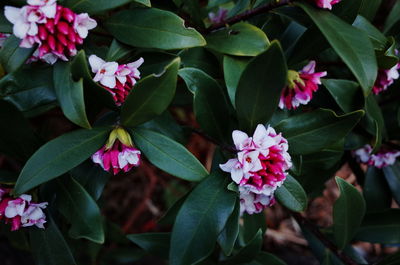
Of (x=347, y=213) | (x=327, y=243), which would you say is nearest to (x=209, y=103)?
(x=347, y=213)

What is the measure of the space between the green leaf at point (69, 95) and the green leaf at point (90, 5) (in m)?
0.11

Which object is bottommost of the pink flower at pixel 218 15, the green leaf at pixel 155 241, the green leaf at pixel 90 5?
the green leaf at pixel 155 241

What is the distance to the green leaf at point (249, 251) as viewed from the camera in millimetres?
1094

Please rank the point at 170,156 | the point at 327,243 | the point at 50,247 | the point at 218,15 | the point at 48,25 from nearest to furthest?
the point at 48,25 → the point at 170,156 → the point at 50,247 → the point at 327,243 → the point at 218,15

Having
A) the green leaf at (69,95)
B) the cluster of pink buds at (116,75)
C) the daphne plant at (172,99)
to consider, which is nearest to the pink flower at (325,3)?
the daphne plant at (172,99)

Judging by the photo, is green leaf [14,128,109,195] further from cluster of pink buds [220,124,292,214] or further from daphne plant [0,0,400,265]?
cluster of pink buds [220,124,292,214]

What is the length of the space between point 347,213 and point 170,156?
0.54 metres

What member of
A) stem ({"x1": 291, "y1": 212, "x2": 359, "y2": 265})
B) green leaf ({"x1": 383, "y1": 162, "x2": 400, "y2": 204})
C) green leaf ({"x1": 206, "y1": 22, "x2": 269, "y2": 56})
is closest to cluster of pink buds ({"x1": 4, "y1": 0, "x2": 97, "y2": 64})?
green leaf ({"x1": 206, "y1": 22, "x2": 269, "y2": 56})

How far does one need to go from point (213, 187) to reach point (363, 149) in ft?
1.98

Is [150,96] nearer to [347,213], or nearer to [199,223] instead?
[199,223]

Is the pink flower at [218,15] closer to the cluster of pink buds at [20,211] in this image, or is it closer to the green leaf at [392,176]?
the green leaf at [392,176]

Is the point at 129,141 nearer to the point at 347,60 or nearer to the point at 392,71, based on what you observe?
the point at 347,60

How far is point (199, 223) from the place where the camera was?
93 cm

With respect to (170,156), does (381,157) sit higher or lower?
lower
